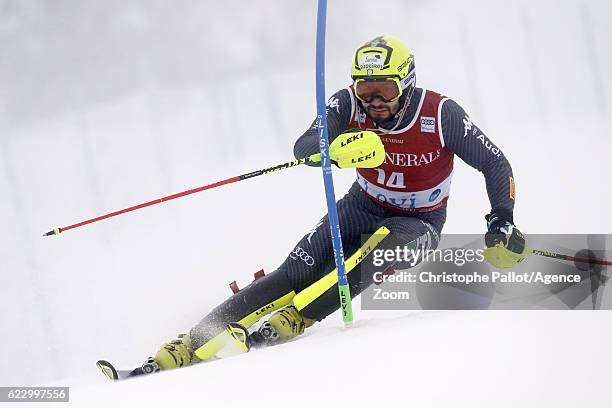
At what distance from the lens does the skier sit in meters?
3.73

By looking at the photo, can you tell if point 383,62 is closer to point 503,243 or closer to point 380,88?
point 380,88

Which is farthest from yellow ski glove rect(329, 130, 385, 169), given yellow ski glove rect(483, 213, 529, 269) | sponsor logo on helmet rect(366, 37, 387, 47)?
yellow ski glove rect(483, 213, 529, 269)

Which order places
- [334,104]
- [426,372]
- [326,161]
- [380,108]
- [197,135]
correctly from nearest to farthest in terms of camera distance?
[426,372] → [326,161] → [380,108] → [334,104] → [197,135]

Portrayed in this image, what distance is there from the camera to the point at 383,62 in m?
3.78

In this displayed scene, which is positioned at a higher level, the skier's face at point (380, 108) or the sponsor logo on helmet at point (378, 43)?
the sponsor logo on helmet at point (378, 43)

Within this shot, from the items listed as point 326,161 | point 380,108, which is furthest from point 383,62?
point 326,161

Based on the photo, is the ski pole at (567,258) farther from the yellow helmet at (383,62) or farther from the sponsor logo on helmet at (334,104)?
the sponsor logo on helmet at (334,104)

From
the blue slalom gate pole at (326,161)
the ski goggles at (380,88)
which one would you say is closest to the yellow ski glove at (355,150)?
the blue slalom gate pole at (326,161)

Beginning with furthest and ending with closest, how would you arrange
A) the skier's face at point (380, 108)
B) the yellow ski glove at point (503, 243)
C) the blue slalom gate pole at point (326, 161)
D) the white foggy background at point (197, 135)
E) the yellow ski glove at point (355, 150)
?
1. the white foggy background at point (197, 135)
2. the skier's face at point (380, 108)
3. the yellow ski glove at point (503, 243)
4. the yellow ski glove at point (355, 150)
5. the blue slalom gate pole at point (326, 161)

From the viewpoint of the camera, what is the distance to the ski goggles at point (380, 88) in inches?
150

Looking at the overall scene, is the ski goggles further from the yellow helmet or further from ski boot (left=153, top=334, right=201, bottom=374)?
ski boot (left=153, top=334, right=201, bottom=374)

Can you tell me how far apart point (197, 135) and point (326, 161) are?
5.15m

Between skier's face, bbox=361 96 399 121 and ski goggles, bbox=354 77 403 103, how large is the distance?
3 centimetres

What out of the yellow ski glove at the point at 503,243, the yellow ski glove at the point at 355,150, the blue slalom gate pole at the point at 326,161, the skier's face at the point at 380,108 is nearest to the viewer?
the blue slalom gate pole at the point at 326,161
